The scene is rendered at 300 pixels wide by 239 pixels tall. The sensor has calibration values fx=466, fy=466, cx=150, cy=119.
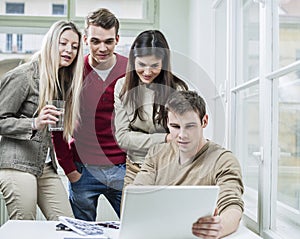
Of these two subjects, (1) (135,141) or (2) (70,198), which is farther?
(2) (70,198)

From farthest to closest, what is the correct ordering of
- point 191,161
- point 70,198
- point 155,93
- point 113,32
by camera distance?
1. point 70,198
2. point 113,32
3. point 155,93
4. point 191,161

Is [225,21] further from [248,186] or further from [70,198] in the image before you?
[70,198]

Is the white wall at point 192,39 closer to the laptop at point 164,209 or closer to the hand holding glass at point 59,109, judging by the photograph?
the hand holding glass at point 59,109

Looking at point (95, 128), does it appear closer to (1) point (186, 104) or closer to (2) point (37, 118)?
(2) point (37, 118)

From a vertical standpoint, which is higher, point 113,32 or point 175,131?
point 113,32

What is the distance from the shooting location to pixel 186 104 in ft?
5.91

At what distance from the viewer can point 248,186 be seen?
7.64 feet

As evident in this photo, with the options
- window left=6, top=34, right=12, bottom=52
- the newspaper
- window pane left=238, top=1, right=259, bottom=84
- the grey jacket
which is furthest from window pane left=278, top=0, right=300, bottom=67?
window left=6, top=34, right=12, bottom=52

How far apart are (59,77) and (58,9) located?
1.45 metres

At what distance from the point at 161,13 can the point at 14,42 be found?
1.13 meters

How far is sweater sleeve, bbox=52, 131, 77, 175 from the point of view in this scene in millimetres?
2293

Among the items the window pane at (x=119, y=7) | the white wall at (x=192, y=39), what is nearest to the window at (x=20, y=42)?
the window pane at (x=119, y=7)

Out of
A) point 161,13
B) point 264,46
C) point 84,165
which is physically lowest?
point 84,165

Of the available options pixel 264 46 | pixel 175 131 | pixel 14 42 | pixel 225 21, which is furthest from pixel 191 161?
pixel 14 42
